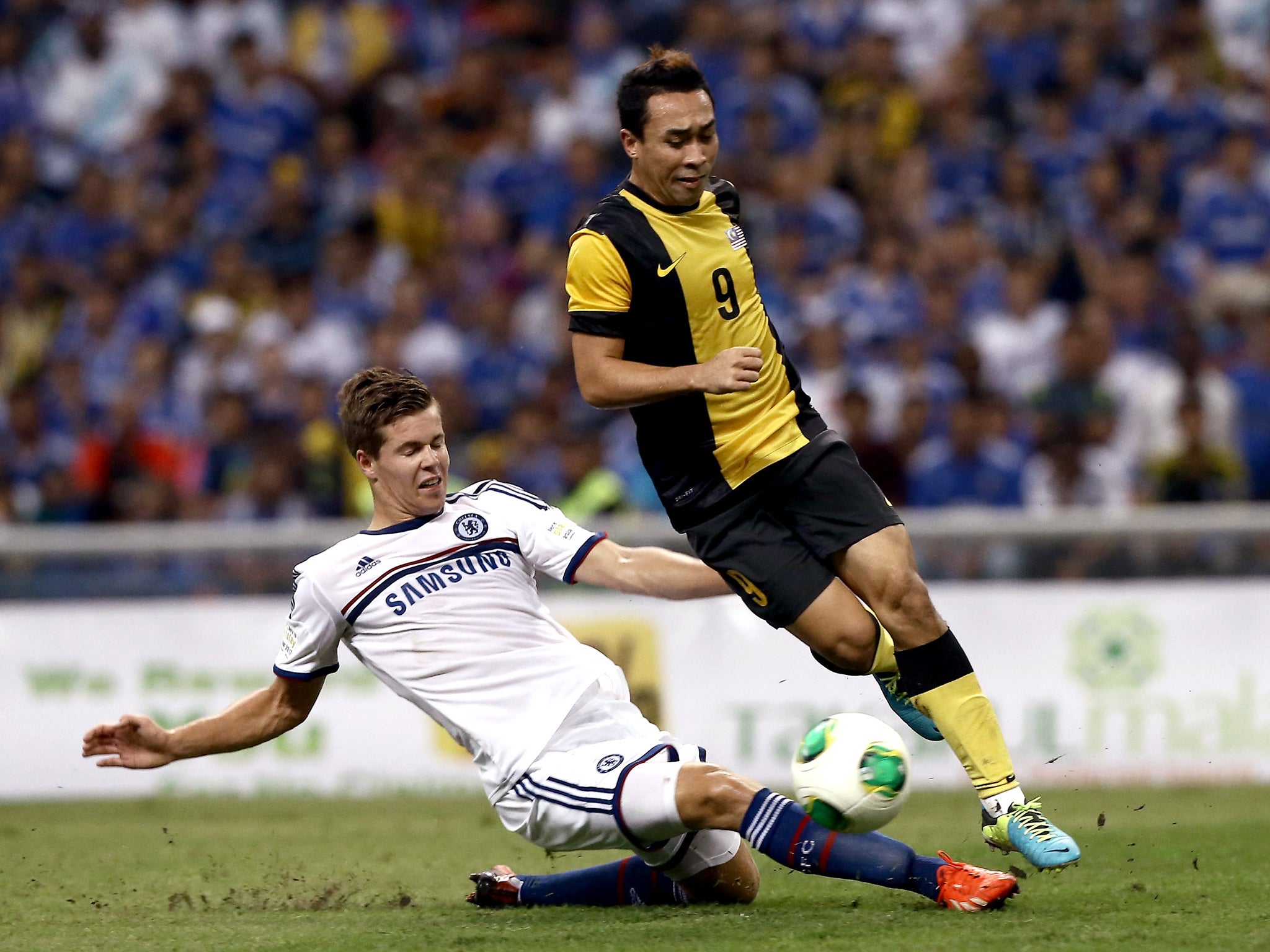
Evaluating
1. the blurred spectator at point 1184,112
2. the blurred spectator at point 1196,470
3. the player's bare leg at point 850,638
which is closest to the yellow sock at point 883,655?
the player's bare leg at point 850,638

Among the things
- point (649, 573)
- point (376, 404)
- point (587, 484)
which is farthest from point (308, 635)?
point (587, 484)

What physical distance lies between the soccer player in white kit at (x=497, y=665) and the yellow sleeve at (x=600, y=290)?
0.57 m

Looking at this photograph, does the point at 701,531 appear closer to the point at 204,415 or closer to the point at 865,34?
the point at 204,415

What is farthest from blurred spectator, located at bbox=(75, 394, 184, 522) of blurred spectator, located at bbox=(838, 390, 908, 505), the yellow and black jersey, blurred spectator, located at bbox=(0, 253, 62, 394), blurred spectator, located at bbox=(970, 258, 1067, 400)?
the yellow and black jersey

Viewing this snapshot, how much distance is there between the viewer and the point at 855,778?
17.5 ft

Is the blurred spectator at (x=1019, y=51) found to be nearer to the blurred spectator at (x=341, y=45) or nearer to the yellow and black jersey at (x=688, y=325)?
the blurred spectator at (x=341, y=45)

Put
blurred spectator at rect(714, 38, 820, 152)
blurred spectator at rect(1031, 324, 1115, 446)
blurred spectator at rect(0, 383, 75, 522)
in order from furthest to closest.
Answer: blurred spectator at rect(714, 38, 820, 152)
blurred spectator at rect(0, 383, 75, 522)
blurred spectator at rect(1031, 324, 1115, 446)

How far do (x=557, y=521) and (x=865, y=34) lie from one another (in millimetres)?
10086

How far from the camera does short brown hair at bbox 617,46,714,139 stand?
5.90 m

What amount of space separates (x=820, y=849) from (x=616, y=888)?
39.8 inches

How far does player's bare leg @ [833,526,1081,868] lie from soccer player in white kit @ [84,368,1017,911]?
361 millimetres

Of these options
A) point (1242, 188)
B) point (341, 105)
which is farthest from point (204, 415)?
point (1242, 188)

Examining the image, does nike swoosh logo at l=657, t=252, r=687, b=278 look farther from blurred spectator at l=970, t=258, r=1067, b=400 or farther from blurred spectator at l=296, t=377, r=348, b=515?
blurred spectator at l=970, t=258, r=1067, b=400

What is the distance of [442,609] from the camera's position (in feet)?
18.7
